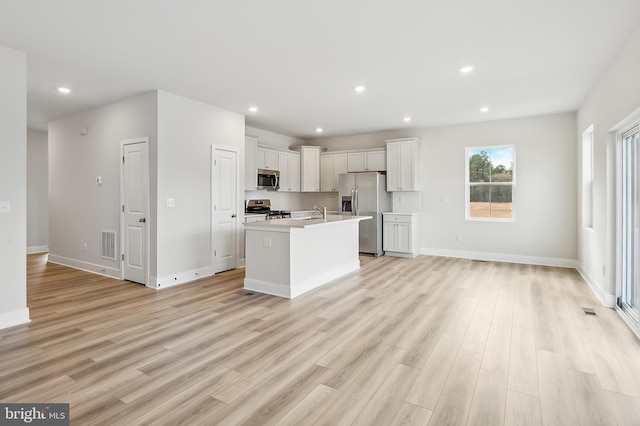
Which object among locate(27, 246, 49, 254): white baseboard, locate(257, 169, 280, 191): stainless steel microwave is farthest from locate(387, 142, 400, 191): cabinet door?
locate(27, 246, 49, 254): white baseboard

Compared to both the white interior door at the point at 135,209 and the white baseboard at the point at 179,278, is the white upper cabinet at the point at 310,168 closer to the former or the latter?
the white baseboard at the point at 179,278

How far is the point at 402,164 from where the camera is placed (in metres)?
7.02

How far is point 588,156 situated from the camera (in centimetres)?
514

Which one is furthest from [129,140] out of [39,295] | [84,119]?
[39,295]

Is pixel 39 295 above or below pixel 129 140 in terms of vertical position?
below

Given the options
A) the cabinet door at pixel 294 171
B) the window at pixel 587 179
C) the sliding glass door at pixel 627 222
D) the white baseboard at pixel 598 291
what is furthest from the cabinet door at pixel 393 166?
the sliding glass door at pixel 627 222

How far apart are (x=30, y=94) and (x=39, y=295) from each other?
278 cm

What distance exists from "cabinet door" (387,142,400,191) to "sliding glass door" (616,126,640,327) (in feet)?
12.5

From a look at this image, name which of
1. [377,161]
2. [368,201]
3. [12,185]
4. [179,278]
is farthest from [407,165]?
[12,185]

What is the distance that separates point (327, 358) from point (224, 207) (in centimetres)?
365

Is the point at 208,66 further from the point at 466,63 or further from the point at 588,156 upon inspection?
the point at 588,156

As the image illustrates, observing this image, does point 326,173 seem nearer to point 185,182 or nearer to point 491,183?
point 491,183

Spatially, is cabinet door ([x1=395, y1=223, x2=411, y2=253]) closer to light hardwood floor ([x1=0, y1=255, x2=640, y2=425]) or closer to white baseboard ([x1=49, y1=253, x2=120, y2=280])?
light hardwood floor ([x1=0, y1=255, x2=640, y2=425])

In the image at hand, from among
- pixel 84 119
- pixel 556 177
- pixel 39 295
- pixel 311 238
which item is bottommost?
pixel 39 295
